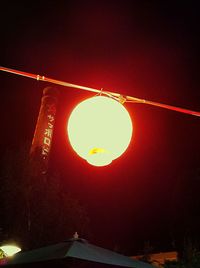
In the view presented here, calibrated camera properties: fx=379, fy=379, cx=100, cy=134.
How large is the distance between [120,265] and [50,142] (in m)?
17.0

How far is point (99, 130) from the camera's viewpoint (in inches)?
139

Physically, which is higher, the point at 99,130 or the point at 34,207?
the point at 34,207

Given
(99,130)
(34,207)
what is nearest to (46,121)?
(34,207)

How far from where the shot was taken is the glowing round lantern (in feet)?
11.6

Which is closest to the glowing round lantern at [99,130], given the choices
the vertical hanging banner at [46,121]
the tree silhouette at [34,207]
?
the tree silhouette at [34,207]

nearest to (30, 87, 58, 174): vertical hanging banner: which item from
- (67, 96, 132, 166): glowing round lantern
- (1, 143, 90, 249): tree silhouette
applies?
(1, 143, 90, 249): tree silhouette

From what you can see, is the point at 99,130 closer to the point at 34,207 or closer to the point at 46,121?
the point at 34,207

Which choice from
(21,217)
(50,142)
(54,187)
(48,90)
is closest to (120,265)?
(21,217)

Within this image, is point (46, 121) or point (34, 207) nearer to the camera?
point (34, 207)

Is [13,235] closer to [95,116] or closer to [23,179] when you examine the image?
[23,179]

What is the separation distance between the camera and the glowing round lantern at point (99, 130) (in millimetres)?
3527

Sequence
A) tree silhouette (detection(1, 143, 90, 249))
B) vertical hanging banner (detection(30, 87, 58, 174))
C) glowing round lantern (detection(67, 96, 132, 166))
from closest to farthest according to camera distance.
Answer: glowing round lantern (detection(67, 96, 132, 166)), tree silhouette (detection(1, 143, 90, 249)), vertical hanging banner (detection(30, 87, 58, 174))

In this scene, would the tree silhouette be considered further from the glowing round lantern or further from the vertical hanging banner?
the glowing round lantern

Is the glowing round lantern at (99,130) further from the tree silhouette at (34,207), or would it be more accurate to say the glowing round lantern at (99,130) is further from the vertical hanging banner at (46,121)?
the vertical hanging banner at (46,121)
